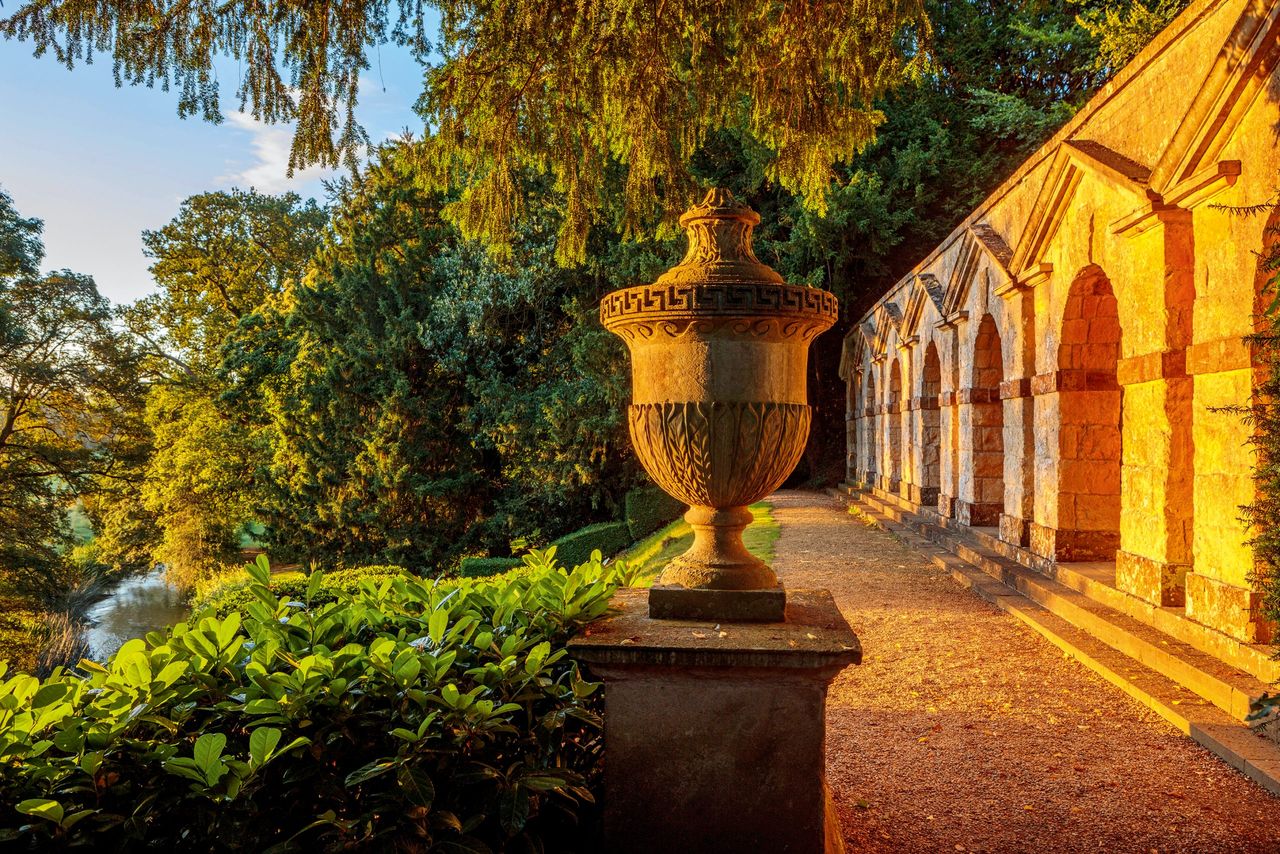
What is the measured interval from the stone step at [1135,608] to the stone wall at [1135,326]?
0.31ft

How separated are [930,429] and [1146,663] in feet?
26.5

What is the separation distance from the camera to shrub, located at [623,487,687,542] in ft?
54.5

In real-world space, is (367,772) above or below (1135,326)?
below

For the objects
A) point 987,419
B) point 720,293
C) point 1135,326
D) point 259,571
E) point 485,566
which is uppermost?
point 1135,326

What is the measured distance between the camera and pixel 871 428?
18562 millimetres

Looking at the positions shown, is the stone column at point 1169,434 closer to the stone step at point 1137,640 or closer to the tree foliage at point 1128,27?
the stone step at point 1137,640

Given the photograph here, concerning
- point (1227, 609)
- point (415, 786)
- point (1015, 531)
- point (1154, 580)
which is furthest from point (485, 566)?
point (415, 786)

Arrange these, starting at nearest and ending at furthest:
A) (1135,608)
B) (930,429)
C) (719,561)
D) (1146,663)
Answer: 1. (719,561)
2. (1146,663)
3. (1135,608)
4. (930,429)

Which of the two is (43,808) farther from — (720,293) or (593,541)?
(593,541)

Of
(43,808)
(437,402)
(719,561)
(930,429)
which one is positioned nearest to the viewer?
(43,808)

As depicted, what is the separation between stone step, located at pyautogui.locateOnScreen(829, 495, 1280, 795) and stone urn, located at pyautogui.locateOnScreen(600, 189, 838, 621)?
106 inches

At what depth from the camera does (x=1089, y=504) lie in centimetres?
747

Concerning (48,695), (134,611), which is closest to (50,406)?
(134,611)

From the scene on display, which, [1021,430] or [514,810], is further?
[1021,430]
